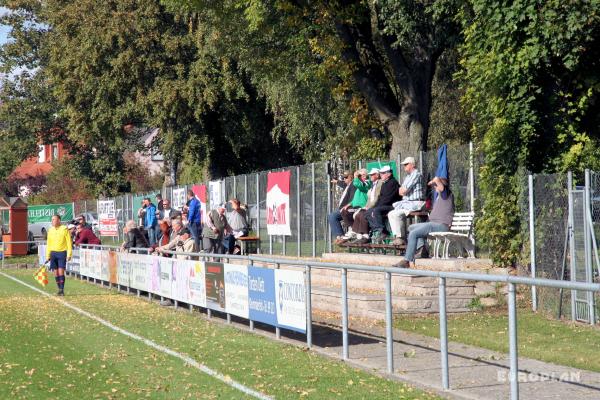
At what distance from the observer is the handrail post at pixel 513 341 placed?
884 cm

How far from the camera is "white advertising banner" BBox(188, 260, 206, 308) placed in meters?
18.4

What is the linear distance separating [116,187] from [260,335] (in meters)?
56.0

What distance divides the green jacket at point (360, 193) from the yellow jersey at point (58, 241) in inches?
288

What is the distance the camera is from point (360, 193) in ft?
76.5

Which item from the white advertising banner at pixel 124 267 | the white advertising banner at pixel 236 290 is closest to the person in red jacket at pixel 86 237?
the white advertising banner at pixel 124 267

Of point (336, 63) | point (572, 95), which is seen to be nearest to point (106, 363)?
point (572, 95)

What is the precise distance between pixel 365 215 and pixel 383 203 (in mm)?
629

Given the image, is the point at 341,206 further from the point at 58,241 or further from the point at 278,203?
the point at 58,241

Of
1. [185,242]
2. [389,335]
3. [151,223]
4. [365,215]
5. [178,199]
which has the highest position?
[178,199]

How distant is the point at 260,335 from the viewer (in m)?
15.4

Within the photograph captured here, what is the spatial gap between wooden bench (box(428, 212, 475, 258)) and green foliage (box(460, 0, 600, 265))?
0.42 meters

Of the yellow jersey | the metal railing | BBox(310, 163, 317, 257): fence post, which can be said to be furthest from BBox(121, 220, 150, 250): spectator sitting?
the metal railing

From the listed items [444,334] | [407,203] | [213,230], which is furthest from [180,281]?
[444,334]

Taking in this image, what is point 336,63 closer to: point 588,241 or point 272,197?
point 272,197
